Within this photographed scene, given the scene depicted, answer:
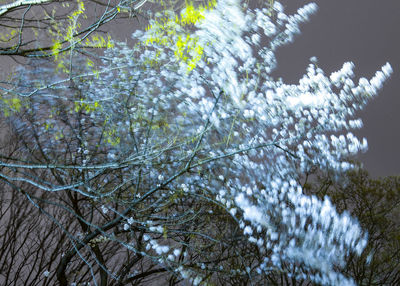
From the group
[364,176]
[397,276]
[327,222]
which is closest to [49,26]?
[327,222]

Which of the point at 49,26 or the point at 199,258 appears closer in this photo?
the point at 49,26

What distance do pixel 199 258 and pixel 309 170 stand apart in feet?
10.1

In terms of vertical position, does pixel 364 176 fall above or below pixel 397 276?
above

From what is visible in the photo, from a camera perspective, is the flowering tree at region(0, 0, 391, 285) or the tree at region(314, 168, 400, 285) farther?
the tree at region(314, 168, 400, 285)

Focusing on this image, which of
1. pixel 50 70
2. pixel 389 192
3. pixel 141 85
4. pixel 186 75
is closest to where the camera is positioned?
pixel 141 85

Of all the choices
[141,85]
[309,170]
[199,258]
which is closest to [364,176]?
[309,170]

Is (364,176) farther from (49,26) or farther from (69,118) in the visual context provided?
(49,26)

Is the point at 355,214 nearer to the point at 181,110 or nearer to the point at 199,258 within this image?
the point at 199,258

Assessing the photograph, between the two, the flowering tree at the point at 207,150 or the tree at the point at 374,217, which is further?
the tree at the point at 374,217

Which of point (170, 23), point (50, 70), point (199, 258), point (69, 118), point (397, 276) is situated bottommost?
point (397, 276)

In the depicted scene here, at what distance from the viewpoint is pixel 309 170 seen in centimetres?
827

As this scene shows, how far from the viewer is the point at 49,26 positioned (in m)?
5.04

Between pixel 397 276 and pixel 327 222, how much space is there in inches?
130

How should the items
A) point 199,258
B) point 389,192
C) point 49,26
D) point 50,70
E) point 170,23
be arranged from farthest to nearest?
point 199,258 < point 389,192 < point 50,70 < point 49,26 < point 170,23
